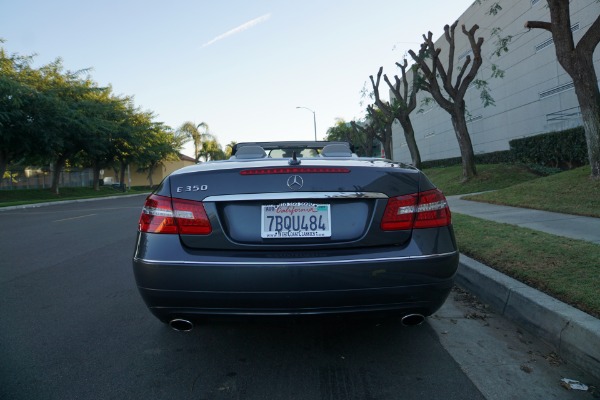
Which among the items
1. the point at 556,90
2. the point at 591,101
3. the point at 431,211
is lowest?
the point at 431,211

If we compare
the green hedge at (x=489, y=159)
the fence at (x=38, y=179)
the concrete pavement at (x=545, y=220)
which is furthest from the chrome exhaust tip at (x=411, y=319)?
the fence at (x=38, y=179)

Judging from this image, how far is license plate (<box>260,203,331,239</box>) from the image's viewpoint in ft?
8.70

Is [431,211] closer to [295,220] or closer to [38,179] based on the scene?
[295,220]

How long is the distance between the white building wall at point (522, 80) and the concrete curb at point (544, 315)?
62.1 ft

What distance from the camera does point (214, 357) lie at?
3.13 m

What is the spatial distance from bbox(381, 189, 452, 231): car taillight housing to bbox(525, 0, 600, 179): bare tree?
8888mm

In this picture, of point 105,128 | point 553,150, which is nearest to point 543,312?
point 553,150

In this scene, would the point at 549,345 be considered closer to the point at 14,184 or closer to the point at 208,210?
the point at 208,210

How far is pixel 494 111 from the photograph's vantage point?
1123 inches

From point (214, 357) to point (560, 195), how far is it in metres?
9.14

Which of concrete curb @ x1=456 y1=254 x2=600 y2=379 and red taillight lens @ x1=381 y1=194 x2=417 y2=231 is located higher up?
red taillight lens @ x1=381 y1=194 x2=417 y2=231

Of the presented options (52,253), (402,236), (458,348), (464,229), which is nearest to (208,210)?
(402,236)

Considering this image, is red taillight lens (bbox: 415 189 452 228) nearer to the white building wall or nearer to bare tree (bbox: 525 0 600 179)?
bare tree (bbox: 525 0 600 179)

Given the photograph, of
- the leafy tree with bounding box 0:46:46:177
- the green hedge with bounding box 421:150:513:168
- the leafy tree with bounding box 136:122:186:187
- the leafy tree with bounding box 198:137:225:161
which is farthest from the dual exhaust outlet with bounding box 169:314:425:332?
the leafy tree with bounding box 198:137:225:161
